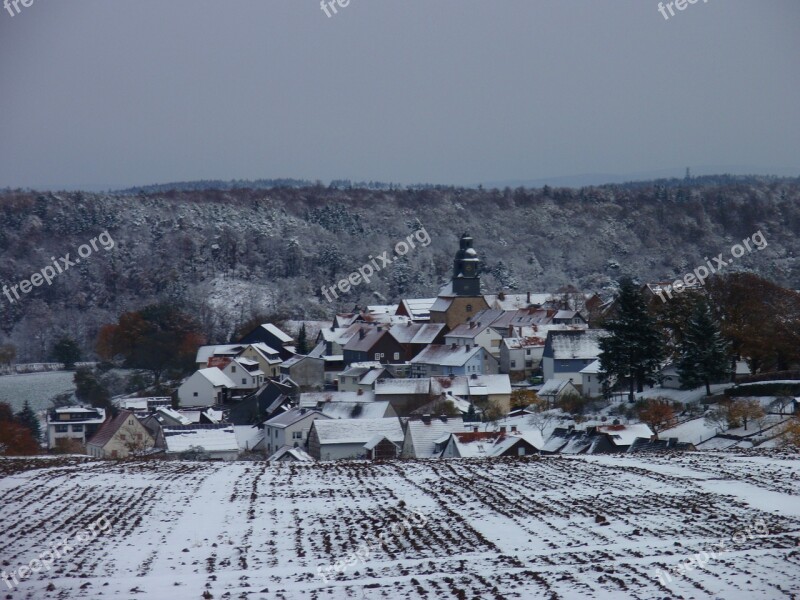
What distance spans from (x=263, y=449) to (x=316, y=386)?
17449mm

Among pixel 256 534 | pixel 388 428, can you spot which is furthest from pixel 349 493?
pixel 388 428

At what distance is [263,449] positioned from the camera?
133 feet

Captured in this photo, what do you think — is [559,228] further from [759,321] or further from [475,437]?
[475,437]

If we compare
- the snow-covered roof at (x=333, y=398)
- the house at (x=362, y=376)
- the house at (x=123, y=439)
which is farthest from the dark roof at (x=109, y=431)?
the house at (x=362, y=376)

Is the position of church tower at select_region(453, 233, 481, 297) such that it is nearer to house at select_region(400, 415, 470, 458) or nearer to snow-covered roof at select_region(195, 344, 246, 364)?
snow-covered roof at select_region(195, 344, 246, 364)

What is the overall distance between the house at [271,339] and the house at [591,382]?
86.8 ft

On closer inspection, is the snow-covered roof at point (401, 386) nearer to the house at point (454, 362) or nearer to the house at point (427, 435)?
the house at point (454, 362)

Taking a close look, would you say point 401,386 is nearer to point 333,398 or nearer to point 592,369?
point 333,398

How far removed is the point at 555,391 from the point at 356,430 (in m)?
12.2

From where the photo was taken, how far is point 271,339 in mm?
68500

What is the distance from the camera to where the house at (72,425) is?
44.2 meters

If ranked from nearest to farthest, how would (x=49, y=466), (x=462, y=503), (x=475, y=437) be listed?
(x=462, y=503)
(x=49, y=466)
(x=475, y=437)

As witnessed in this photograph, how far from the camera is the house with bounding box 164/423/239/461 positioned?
119 feet

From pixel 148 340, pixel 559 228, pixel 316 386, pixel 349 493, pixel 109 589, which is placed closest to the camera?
pixel 109 589
